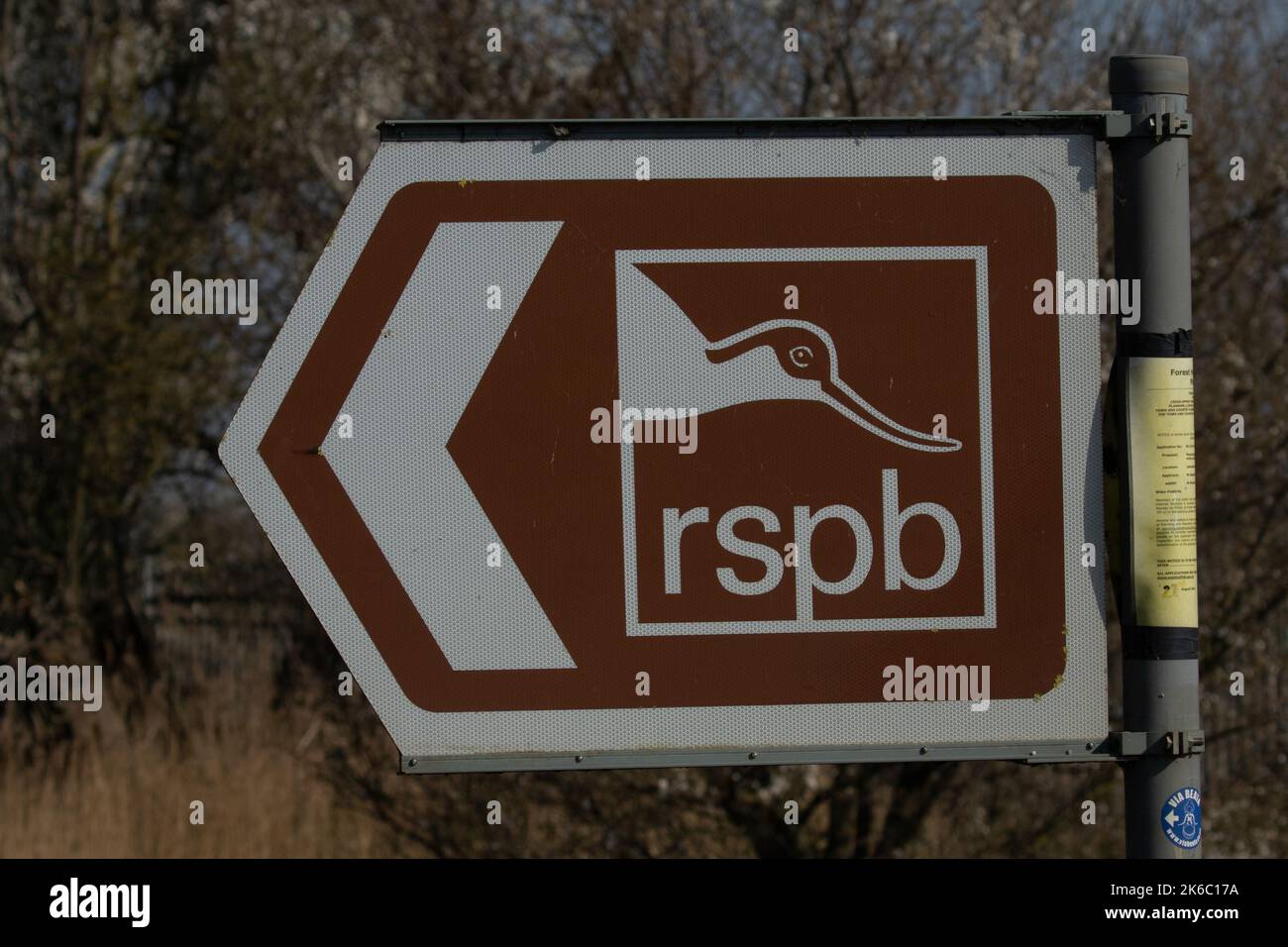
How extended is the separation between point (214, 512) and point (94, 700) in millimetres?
1954

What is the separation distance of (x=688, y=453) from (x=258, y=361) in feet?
25.4

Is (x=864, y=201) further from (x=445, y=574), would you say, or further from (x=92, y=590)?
(x=92, y=590)

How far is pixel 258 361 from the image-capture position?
947 centimetres

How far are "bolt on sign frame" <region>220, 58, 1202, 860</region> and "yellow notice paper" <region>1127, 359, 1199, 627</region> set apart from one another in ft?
0.16

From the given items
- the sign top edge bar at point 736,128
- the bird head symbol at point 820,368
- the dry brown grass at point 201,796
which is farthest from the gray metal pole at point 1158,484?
the dry brown grass at point 201,796

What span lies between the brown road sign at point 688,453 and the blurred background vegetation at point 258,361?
3772 mm

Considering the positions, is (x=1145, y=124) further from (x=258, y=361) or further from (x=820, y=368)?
(x=258, y=361)

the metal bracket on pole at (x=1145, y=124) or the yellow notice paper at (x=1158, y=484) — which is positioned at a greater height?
the metal bracket on pole at (x=1145, y=124)

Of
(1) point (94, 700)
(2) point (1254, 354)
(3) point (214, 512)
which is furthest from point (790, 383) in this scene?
(3) point (214, 512)

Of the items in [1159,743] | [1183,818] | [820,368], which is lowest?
[1183,818]

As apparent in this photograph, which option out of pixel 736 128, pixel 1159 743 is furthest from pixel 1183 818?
pixel 736 128

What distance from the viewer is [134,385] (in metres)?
9.52

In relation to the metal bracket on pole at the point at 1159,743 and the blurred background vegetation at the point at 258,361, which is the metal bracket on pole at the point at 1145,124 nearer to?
the metal bracket on pole at the point at 1159,743

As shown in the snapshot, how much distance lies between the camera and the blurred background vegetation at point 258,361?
6016 millimetres
